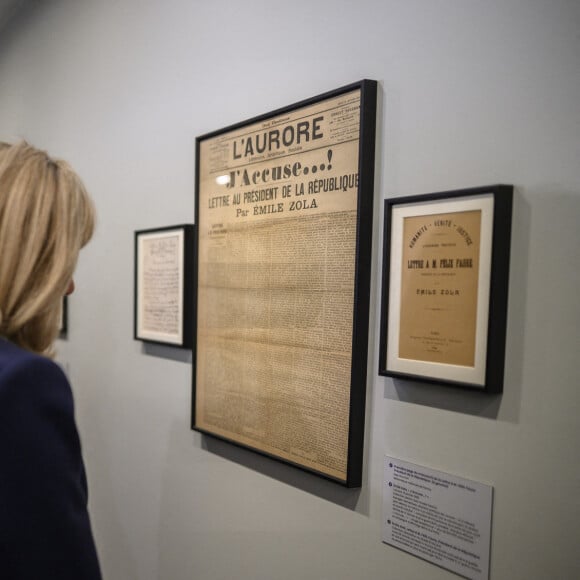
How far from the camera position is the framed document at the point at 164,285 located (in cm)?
164

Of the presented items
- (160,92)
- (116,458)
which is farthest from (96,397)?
(160,92)

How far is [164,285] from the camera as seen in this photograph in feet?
5.67

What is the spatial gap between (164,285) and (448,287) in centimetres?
100

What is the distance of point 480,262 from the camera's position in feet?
3.03

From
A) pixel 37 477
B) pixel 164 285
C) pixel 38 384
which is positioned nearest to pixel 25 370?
pixel 38 384

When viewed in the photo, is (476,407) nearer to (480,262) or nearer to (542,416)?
(542,416)

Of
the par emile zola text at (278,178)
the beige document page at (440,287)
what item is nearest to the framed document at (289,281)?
the par emile zola text at (278,178)

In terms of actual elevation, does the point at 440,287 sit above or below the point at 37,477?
above

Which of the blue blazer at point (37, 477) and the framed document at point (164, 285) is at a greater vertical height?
the framed document at point (164, 285)

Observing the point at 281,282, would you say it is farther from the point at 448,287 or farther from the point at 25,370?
the point at 25,370

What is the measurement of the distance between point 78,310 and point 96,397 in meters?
0.38

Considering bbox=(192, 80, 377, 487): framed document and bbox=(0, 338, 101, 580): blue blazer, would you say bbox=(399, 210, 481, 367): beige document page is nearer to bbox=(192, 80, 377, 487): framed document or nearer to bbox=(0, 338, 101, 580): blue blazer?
bbox=(192, 80, 377, 487): framed document

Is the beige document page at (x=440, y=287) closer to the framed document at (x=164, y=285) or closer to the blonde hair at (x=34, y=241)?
the blonde hair at (x=34, y=241)

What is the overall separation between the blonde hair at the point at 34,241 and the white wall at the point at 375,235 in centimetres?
58
